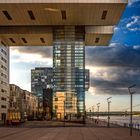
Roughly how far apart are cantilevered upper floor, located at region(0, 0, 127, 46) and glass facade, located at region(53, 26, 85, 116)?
13.0ft

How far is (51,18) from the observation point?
360 feet

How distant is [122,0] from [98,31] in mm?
24232

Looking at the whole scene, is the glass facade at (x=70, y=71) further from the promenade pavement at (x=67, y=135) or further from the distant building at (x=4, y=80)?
the promenade pavement at (x=67, y=135)

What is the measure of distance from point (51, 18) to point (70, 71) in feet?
68.9

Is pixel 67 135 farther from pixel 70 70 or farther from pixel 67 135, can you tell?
pixel 70 70

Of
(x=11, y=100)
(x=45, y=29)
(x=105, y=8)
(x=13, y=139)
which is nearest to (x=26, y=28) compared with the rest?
(x=45, y=29)

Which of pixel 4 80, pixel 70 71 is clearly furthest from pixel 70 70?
pixel 4 80

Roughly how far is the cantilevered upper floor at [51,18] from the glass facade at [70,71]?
3.96m

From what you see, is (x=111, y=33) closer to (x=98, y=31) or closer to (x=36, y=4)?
(x=98, y=31)

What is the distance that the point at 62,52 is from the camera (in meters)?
125

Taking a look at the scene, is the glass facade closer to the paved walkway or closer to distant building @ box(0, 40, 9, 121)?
distant building @ box(0, 40, 9, 121)

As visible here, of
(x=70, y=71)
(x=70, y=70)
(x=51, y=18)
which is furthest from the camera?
(x=70, y=70)

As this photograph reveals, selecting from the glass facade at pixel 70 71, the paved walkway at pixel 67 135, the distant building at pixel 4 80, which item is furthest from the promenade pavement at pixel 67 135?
the distant building at pixel 4 80

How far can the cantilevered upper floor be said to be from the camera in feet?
323
